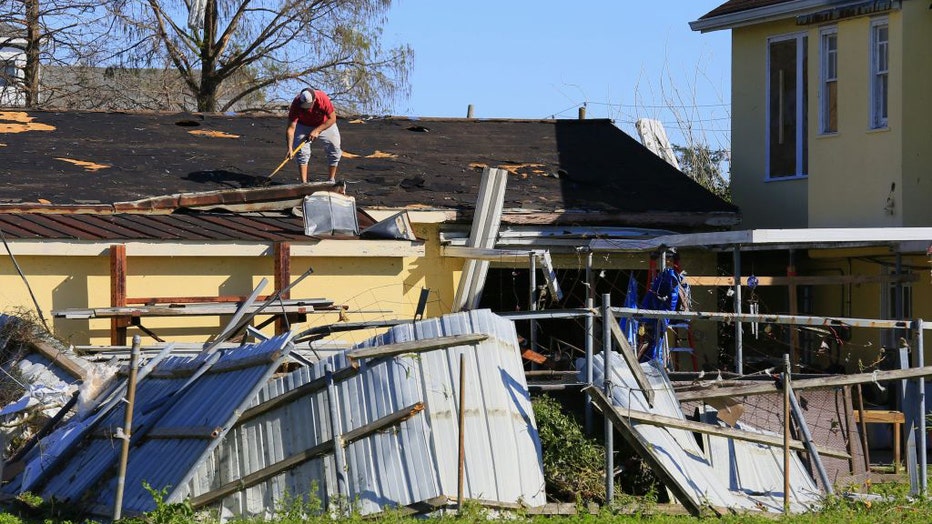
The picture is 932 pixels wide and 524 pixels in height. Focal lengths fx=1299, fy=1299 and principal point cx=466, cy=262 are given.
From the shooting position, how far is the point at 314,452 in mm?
9133

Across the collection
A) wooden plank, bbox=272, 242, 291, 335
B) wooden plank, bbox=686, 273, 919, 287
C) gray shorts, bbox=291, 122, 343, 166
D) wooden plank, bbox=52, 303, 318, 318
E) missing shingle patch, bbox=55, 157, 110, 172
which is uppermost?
gray shorts, bbox=291, 122, 343, 166

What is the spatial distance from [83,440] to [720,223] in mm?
9859

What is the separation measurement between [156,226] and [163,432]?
5.11 metres

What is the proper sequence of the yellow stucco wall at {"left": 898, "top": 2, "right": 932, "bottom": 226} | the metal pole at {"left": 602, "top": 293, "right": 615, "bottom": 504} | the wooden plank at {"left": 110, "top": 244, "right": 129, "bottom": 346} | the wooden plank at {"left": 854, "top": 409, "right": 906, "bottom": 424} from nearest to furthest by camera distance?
the metal pole at {"left": 602, "top": 293, "right": 615, "bottom": 504} < the wooden plank at {"left": 854, "top": 409, "right": 906, "bottom": 424} < the wooden plank at {"left": 110, "top": 244, "right": 129, "bottom": 346} < the yellow stucco wall at {"left": 898, "top": 2, "right": 932, "bottom": 226}

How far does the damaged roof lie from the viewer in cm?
1641

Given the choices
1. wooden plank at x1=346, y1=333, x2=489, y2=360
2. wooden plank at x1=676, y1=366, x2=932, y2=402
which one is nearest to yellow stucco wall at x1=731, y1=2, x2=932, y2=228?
wooden plank at x1=676, y1=366, x2=932, y2=402

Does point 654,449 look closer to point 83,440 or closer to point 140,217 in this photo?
point 83,440

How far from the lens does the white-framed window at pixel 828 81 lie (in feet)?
54.5

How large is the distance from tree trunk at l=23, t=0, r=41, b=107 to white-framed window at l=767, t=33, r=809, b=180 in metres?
15.8

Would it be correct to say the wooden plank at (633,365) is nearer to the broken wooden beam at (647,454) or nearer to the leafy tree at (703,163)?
the broken wooden beam at (647,454)

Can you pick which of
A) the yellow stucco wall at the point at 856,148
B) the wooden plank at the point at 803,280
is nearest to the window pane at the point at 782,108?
the yellow stucco wall at the point at 856,148

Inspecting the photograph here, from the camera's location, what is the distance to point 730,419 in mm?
10945

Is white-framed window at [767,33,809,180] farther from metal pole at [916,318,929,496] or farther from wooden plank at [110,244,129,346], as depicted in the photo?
wooden plank at [110,244,129,346]

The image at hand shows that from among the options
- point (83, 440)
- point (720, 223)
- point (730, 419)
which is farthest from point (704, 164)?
point (83, 440)
